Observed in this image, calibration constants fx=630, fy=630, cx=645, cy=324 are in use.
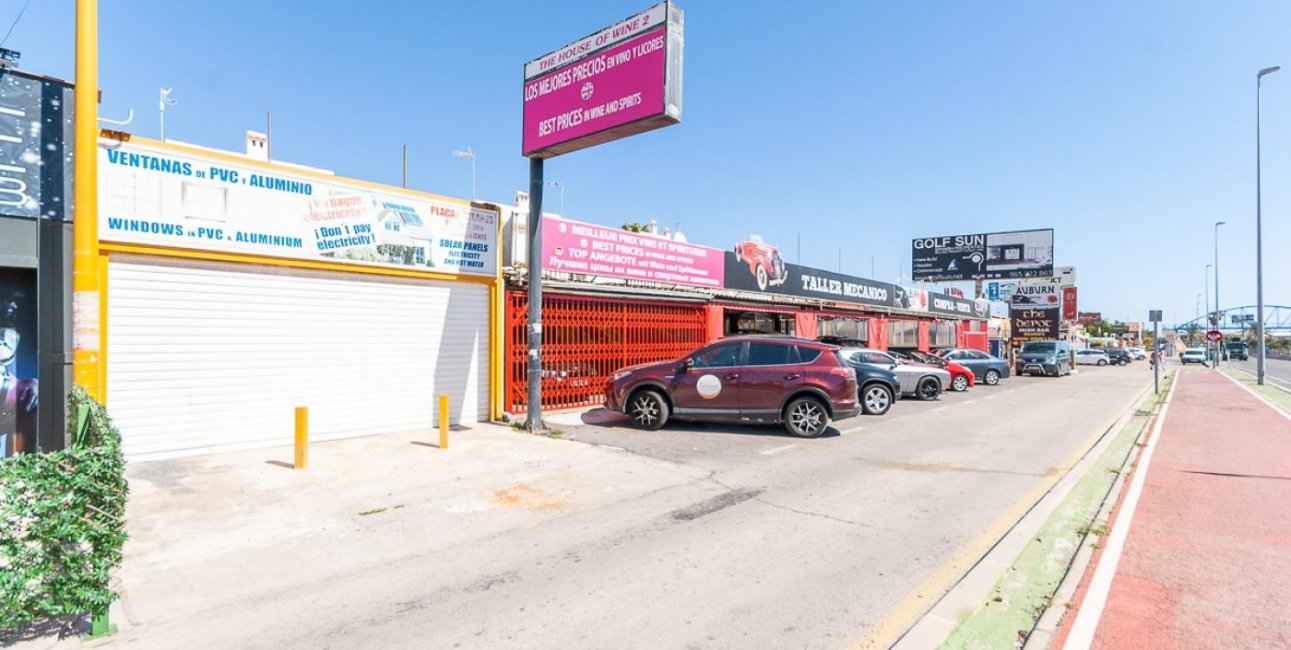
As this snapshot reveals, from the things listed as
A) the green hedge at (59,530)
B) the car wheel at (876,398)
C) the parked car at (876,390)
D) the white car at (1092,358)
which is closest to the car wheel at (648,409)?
the parked car at (876,390)

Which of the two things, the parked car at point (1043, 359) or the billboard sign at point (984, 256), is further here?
the billboard sign at point (984, 256)

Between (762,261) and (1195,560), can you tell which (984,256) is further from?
(1195,560)

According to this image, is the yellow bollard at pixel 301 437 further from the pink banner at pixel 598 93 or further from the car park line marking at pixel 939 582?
the car park line marking at pixel 939 582

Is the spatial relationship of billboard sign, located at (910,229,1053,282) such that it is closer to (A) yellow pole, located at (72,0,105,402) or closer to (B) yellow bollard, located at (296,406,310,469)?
(B) yellow bollard, located at (296,406,310,469)

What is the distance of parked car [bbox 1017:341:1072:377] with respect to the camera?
107ft

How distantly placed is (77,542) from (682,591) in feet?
11.7

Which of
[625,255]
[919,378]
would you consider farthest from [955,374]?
[625,255]

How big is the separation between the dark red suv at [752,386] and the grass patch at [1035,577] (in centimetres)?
377

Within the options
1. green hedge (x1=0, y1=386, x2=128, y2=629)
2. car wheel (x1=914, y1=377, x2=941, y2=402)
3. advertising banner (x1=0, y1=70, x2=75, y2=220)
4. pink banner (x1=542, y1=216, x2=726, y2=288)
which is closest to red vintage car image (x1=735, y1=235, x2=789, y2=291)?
pink banner (x1=542, y1=216, x2=726, y2=288)

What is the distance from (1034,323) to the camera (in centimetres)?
3956

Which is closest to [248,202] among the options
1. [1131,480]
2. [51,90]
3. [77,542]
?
[51,90]

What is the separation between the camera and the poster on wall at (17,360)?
734 centimetres

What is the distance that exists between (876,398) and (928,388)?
466 cm

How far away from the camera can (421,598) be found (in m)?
4.29
